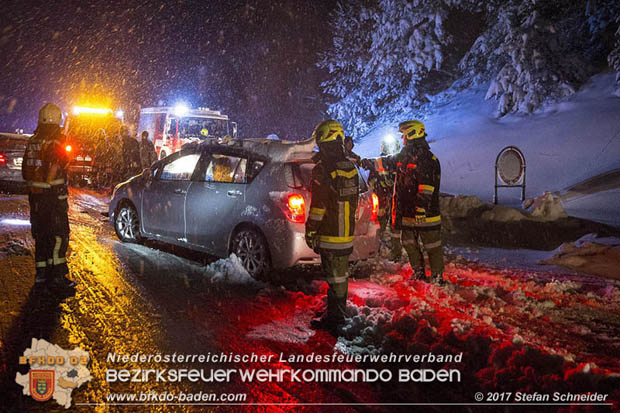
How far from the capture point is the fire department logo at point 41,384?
332 centimetres

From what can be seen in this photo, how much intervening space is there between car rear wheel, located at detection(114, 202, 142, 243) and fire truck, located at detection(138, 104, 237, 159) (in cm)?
847

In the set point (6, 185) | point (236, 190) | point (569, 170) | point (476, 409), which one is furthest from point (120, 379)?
point (569, 170)

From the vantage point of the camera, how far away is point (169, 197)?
288 inches

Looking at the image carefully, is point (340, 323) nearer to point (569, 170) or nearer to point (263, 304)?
point (263, 304)

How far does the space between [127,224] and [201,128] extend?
960 cm

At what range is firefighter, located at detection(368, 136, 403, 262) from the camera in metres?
7.64

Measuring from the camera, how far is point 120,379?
3541mm

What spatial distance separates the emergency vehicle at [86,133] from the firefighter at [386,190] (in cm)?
1146

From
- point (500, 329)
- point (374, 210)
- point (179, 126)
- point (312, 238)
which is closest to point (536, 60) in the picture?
point (179, 126)

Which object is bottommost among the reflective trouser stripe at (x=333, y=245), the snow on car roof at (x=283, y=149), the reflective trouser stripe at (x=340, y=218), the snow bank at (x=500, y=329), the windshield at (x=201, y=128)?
the snow bank at (x=500, y=329)

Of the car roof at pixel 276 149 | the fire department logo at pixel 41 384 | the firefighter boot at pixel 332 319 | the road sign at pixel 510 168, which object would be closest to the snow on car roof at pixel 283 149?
the car roof at pixel 276 149

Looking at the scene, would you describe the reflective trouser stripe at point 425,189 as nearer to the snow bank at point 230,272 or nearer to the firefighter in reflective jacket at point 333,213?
the firefighter in reflective jacket at point 333,213

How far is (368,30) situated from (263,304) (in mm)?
23314

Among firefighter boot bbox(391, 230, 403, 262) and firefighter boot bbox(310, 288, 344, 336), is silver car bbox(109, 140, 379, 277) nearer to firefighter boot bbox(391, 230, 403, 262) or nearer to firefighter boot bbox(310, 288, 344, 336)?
firefighter boot bbox(391, 230, 403, 262)
